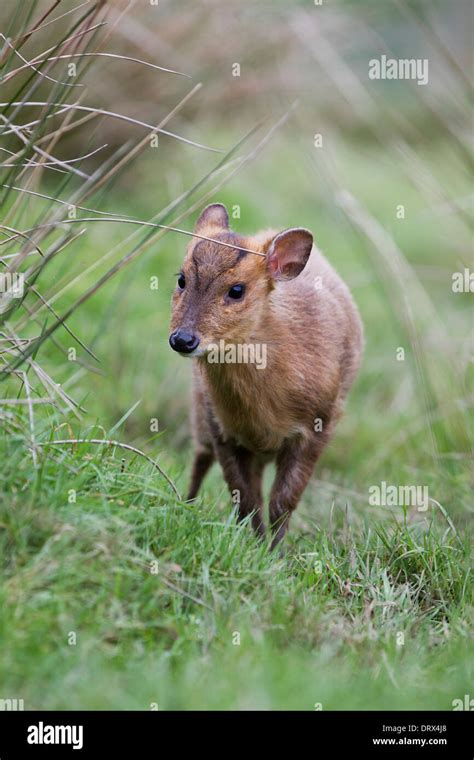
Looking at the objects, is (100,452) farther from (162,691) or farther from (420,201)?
(420,201)

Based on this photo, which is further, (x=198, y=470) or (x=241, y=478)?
(x=198, y=470)

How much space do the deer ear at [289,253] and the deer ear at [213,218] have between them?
565 millimetres

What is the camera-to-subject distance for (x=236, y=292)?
5023 mm

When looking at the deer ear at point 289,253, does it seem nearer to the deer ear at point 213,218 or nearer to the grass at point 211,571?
the deer ear at point 213,218

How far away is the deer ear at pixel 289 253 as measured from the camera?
5.09m

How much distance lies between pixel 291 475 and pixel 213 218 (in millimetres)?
1500

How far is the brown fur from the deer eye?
26 millimetres

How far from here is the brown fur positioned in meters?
4.99
